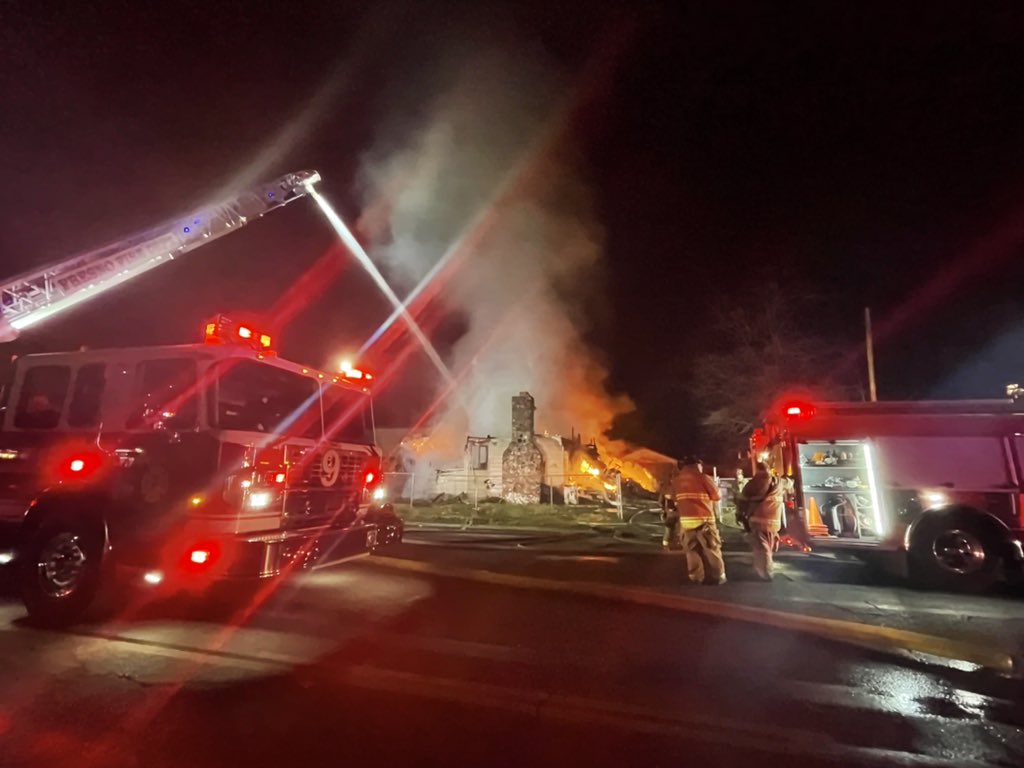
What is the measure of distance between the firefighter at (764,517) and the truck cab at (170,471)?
13.5 feet

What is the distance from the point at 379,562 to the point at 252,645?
134 inches

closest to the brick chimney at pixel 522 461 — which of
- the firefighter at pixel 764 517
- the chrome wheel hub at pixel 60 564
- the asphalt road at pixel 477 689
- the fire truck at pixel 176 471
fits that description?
the firefighter at pixel 764 517

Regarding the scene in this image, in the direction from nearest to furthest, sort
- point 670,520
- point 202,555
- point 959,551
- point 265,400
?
point 202,555 → point 265,400 → point 959,551 → point 670,520

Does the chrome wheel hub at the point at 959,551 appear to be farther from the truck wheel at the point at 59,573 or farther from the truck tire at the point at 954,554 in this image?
the truck wheel at the point at 59,573

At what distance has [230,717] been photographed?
11.5 feet

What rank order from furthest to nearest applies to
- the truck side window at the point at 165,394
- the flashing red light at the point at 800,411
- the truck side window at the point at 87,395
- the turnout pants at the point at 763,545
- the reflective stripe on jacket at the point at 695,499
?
1. the flashing red light at the point at 800,411
2. the turnout pants at the point at 763,545
3. the reflective stripe on jacket at the point at 695,499
4. the truck side window at the point at 87,395
5. the truck side window at the point at 165,394

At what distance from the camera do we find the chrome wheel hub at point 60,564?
520 centimetres

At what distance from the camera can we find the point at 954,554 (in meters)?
7.40

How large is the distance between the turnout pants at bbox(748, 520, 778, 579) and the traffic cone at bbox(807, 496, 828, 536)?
122 centimetres

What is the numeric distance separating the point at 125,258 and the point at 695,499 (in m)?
11.2

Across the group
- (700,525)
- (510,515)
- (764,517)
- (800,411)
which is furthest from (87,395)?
(510,515)

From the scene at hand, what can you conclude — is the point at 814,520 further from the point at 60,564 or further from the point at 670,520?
the point at 60,564

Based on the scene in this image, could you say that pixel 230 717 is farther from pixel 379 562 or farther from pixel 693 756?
pixel 379 562

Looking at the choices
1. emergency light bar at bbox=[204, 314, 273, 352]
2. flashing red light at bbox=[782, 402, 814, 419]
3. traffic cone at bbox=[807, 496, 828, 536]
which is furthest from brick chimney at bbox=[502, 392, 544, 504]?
emergency light bar at bbox=[204, 314, 273, 352]
